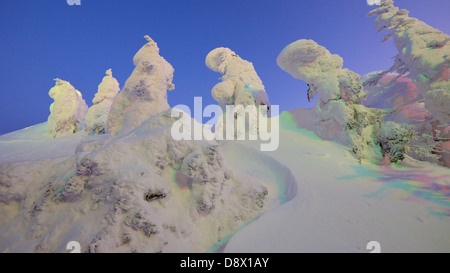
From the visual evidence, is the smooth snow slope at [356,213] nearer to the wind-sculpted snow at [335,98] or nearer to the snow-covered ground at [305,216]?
the snow-covered ground at [305,216]

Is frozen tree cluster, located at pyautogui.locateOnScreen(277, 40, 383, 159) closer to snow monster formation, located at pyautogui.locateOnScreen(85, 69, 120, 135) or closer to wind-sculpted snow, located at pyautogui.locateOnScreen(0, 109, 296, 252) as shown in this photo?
wind-sculpted snow, located at pyautogui.locateOnScreen(0, 109, 296, 252)

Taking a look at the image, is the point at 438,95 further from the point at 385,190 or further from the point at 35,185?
the point at 35,185

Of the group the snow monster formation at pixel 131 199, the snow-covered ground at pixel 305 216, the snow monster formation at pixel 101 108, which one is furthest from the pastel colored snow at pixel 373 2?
the snow monster formation at pixel 101 108

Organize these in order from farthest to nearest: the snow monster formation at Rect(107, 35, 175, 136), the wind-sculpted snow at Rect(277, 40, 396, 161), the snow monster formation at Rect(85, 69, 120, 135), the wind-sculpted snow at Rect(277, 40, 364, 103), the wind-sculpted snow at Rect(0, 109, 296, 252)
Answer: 1. the snow monster formation at Rect(85, 69, 120, 135)
2. the wind-sculpted snow at Rect(277, 40, 364, 103)
3. the wind-sculpted snow at Rect(277, 40, 396, 161)
4. the snow monster formation at Rect(107, 35, 175, 136)
5. the wind-sculpted snow at Rect(0, 109, 296, 252)

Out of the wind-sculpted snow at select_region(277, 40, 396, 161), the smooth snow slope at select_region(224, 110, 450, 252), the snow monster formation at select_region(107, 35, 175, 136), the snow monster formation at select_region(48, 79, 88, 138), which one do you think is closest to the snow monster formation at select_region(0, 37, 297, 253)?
the smooth snow slope at select_region(224, 110, 450, 252)

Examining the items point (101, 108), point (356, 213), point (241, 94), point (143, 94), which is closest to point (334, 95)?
point (241, 94)
